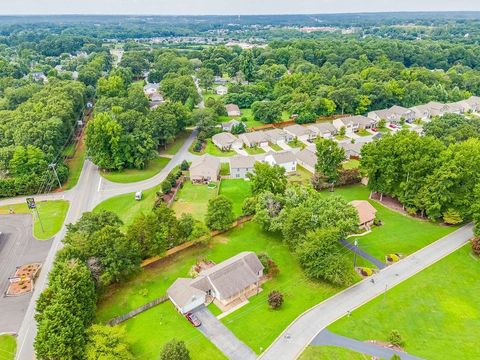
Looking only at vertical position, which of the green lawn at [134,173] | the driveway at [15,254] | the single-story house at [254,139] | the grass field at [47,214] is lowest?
the driveway at [15,254]

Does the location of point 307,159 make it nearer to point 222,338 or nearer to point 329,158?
point 329,158

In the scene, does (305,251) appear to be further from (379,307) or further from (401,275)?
(401,275)

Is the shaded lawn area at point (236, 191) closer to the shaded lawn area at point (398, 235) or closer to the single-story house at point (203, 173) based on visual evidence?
the single-story house at point (203, 173)

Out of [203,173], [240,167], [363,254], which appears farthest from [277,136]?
[363,254]

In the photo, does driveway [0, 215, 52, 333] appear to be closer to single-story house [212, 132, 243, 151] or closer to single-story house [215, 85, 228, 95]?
single-story house [212, 132, 243, 151]

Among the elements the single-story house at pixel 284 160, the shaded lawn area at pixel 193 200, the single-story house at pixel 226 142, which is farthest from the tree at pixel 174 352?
the single-story house at pixel 226 142

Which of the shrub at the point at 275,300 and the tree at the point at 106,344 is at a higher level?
the tree at the point at 106,344

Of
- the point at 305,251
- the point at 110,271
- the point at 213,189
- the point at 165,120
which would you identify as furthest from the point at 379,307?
the point at 165,120
